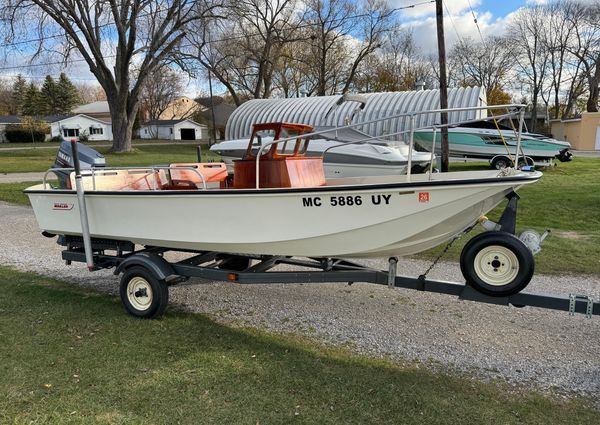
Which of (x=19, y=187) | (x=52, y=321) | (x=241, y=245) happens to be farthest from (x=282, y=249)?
(x=19, y=187)

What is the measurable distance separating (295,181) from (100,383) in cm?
226

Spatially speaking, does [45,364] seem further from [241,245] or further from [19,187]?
[19,187]

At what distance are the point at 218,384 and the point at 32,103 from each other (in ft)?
273

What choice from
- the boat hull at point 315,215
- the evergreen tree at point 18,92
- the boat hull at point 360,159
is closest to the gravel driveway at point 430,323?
the boat hull at point 315,215

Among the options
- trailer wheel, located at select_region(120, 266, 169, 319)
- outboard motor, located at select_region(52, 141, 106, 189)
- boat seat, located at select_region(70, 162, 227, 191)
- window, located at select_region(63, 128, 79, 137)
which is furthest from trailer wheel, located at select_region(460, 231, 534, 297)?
window, located at select_region(63, 128, 79, 137)

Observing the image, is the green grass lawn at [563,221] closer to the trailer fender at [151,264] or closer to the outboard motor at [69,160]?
the trailer fender at [151,264]

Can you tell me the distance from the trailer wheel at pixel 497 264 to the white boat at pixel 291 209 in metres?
0.27

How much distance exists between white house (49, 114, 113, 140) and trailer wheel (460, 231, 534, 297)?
2660 inches

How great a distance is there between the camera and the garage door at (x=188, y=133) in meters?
75.9

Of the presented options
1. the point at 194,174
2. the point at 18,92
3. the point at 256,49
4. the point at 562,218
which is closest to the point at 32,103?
the point at 18,92

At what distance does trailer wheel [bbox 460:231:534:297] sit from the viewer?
3311 mm

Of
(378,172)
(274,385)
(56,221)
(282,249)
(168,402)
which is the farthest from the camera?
(378,172)

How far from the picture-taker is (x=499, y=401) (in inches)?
130

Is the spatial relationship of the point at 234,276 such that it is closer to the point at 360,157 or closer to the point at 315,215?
the point at 315,215
